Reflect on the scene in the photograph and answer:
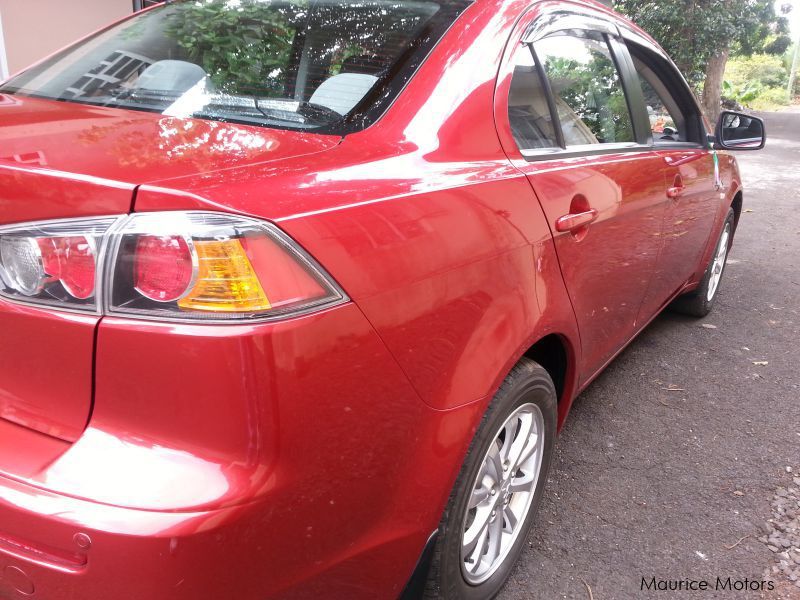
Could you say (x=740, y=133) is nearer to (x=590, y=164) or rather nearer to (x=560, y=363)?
(x=590, y=164)

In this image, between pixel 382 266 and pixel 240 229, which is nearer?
pixel 240 229

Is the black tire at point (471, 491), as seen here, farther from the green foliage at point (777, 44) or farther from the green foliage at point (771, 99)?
the green foliage at point (777, 44)

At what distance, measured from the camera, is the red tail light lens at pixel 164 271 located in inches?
45.4

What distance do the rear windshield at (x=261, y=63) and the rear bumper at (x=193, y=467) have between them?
2.13 feet

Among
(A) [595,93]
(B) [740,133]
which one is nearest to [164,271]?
(A) [595,93]

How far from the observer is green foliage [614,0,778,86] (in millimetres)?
14109

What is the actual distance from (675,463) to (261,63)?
2.18 metres

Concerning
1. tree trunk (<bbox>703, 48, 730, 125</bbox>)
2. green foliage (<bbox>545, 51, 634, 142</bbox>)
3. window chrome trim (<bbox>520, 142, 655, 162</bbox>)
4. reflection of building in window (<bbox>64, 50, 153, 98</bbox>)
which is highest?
reflection of building in window (<bbox>64, 50, 153, 98</bbox>)

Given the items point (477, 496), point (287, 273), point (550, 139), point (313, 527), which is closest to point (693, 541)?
point (477, 496)

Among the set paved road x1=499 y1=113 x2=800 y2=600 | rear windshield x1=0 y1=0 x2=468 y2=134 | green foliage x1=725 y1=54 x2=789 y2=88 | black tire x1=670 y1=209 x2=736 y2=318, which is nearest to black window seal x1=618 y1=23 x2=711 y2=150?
black tire x1=670 y1=209 x2=736 y2=318

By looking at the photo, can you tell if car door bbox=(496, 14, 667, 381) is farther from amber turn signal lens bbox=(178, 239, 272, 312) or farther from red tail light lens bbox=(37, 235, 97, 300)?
red tail light lens bbox=(37, 235, 97, 300)

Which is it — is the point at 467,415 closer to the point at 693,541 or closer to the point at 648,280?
the point at 693,541

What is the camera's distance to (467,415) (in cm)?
158

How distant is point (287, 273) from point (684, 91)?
124 inches
